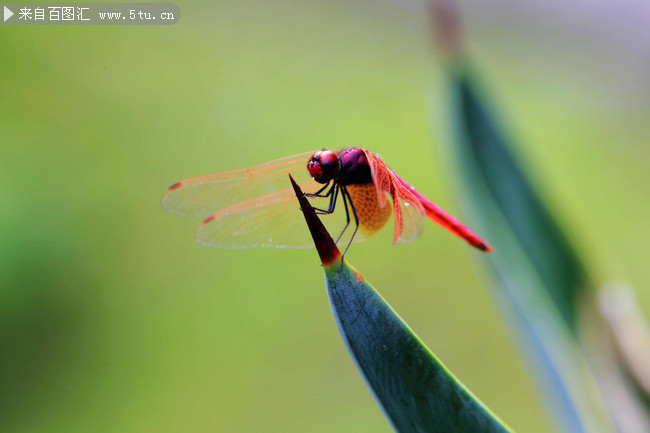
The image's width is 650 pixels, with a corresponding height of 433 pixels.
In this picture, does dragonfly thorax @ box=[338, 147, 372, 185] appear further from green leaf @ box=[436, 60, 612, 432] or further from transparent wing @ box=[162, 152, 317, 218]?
green leaf @ box=[436, 60, 612, 432]

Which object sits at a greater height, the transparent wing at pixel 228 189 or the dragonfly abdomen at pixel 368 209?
the transparent wing at pixel 228 189

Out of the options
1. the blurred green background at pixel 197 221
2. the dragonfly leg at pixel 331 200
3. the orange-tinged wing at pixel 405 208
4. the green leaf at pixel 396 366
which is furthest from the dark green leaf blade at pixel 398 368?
the blurred green background at pixel 197 221

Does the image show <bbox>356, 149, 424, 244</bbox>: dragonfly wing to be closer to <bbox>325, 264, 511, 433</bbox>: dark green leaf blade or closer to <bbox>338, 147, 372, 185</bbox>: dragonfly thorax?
<bbox>338, 147, 372, 185</bbox>: dragonfly thorax

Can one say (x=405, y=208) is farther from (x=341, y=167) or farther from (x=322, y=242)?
(x=322, y=242)

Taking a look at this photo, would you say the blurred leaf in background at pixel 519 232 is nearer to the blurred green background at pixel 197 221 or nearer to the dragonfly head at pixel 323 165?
the blurred green background at pixel 197 221

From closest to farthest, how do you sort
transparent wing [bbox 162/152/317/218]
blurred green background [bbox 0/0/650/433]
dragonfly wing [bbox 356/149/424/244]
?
dragonfly wing [bbox 356/149/424/244] → transparent wing [bbox 162/152/317/218] → blurred green background [bbox 0/0/650/433]

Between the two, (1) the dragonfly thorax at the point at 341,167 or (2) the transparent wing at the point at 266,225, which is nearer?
(1) the dragonfly thorax at the point at 341,167

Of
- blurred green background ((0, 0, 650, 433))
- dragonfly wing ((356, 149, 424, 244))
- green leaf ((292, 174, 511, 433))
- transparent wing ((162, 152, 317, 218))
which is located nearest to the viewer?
green leaf ((292, 174, 511, 433))

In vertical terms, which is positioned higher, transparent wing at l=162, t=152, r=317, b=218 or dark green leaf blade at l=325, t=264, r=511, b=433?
transparent wing at l=162, t=152, r=317, b=218

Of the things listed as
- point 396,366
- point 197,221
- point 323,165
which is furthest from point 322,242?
point 197,221

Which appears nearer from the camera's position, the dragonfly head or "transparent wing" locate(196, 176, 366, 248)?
the dragonfly head

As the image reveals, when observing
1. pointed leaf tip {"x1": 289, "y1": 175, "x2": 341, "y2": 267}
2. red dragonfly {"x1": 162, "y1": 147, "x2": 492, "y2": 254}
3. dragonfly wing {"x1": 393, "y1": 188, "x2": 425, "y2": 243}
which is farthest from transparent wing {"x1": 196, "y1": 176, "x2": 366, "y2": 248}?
pointed leaf tip {"x1": 289, "y1": 175, "x2": 341, "y2": 267}
